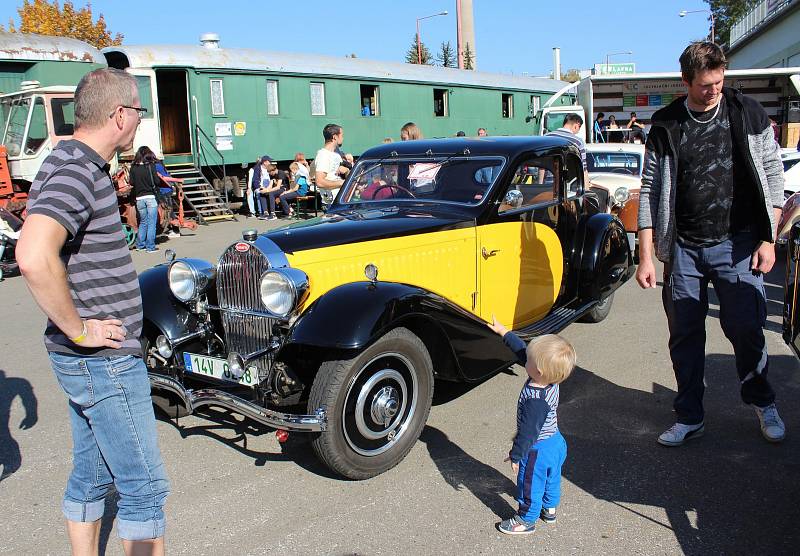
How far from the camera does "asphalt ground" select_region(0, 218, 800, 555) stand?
10.1ft

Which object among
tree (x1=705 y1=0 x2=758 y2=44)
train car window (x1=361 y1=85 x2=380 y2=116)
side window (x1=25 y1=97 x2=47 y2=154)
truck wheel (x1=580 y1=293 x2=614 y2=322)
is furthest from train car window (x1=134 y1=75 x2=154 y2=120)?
tree (x1=705 y1=0 x2=758 y2=44)

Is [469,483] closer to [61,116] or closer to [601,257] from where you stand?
[601,257]

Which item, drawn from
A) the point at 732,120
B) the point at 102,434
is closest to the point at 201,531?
the point at 102,434

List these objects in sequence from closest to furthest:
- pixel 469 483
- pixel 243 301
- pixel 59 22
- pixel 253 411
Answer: pixel 253 411 < pixel 469 483 < pixel 243 301 < pixel 59 22

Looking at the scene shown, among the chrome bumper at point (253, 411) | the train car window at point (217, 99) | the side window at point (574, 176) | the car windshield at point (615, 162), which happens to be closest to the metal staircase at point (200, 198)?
the train car window at point (217, 99)

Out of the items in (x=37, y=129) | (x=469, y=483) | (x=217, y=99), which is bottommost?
(x=469, y=483)

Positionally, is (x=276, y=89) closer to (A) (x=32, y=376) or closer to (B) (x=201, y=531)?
(A) (x=32, y=376)

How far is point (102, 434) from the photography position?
2.37 metres

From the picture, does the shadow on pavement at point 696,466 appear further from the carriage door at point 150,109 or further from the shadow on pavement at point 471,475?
the carriage door at point 150,109

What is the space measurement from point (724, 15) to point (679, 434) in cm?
7782

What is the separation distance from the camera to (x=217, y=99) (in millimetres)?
16422

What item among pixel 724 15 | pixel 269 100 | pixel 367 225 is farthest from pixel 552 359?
pixel 724 15

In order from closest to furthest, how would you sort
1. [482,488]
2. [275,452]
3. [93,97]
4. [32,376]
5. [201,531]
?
[93,97]
[201,531]
[482,488]
[275,452]
[32,376]

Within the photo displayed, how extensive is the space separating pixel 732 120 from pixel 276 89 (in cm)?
1517
